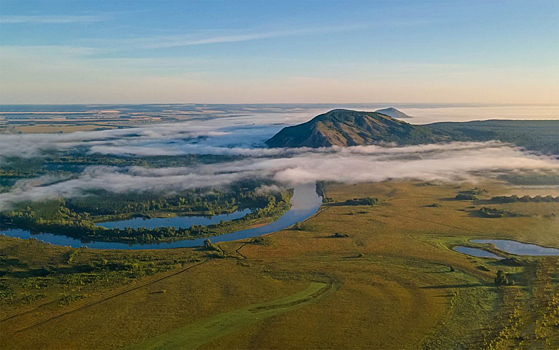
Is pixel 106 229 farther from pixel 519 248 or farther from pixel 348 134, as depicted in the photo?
pixel 348 134

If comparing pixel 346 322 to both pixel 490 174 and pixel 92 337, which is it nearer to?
pixel 92 337

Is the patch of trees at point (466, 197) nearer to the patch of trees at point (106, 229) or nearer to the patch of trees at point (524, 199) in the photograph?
the patch of trees at point (524, 199)

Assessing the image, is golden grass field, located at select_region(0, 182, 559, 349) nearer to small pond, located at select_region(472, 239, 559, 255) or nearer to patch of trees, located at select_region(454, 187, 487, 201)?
small pond, located at select_region(472, 239, 559, 255)

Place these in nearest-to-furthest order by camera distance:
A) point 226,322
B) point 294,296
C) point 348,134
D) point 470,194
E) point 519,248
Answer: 1. point 226,322
2. point 294,296
3. point 519,248
4. point 470,194
5. point 348,134

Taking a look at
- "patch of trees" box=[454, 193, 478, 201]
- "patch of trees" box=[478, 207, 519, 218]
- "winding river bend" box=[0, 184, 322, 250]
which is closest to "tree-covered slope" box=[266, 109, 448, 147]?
"patch of trees" box=[454, 193, 478, 201]

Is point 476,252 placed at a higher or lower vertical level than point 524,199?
lower

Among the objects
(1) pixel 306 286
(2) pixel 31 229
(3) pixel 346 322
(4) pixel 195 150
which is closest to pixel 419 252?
(1) pixel 306 286

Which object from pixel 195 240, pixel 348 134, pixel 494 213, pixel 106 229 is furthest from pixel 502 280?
pixel 348 134
